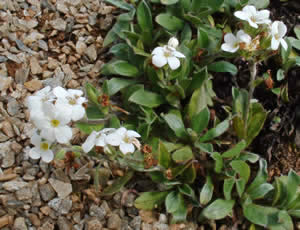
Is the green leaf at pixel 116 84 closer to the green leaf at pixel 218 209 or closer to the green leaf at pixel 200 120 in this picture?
the green leaf at pixel 200 120

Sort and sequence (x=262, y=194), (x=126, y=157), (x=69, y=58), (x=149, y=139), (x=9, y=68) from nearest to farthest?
(x=126, y=157) → (x=262, y=194) → (x=149, y=139) → (x=9, y=68) → (x=69, y=58)

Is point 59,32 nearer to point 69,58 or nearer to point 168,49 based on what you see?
point 69,58

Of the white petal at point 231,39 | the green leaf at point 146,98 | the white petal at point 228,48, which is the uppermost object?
the white petal at point 231,39

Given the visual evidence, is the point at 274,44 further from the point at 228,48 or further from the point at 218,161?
the point at 218,161

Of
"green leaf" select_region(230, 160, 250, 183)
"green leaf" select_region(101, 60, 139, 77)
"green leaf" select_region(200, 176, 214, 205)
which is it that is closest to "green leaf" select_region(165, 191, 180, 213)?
"green leaf" select_region(200, 176, 214, 205)

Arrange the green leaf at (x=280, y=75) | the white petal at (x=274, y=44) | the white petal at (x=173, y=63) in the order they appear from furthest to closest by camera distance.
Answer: the green leaf at (x=280, y=75)
the white petal at (x=173, y=63)
the white petal at (x=274, y=44)

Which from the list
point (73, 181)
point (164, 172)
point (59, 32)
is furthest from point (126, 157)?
point (59, 32)

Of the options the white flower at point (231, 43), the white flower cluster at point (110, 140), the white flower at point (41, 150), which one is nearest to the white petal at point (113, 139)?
the white flower cluster at point (110, 140)
